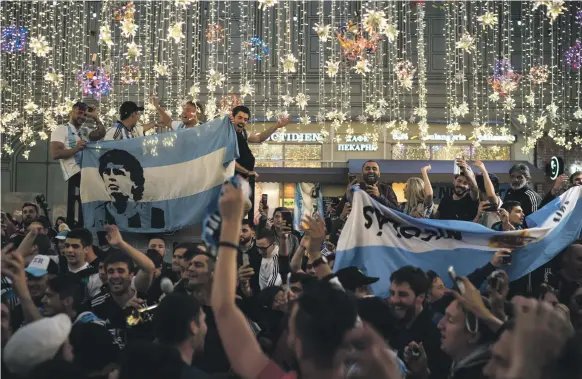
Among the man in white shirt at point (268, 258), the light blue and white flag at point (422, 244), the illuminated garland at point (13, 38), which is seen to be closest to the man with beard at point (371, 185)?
the light blue and white flag at point (422, 244)

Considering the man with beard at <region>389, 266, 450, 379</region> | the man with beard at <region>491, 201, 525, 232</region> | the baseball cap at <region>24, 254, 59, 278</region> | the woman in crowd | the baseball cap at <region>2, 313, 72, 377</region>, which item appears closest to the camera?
the baseball cap at <region>2, 313, 72, 377</region>

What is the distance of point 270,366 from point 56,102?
22.8m

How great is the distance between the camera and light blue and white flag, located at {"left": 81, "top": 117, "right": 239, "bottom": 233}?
841cm

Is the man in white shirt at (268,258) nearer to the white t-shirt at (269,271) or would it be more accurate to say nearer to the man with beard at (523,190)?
the white t-shirt at (269,271)

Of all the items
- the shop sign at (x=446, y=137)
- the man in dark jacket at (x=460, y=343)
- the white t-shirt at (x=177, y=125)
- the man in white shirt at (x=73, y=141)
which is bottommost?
the man in dark jacket at (x=460, y=343)

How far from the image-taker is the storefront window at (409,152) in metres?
24.3

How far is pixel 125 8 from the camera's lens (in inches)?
835

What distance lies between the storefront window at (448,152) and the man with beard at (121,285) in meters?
19.2

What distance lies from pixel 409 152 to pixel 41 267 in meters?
19.4

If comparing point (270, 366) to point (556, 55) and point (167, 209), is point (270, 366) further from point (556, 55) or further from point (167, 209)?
point (556, 55)

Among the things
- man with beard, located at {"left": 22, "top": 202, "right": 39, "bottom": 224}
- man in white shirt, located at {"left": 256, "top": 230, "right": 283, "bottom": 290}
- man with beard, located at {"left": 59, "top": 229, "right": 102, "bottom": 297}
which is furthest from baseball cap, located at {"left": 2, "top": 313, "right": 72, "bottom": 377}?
man with beard, located at {"left": 22, "top": 202, "right": 39, "bottom": 224}

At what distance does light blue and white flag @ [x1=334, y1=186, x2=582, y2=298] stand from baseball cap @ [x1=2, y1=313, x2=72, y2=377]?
3.51 metres

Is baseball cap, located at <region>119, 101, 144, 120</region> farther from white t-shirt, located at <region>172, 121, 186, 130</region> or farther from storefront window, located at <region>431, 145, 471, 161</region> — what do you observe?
storefront window, located at <region>431, 145, 471, 161</region>

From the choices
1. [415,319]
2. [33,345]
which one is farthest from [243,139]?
[33,345]
